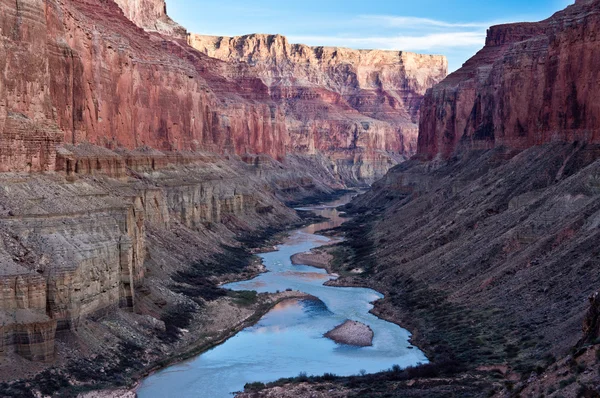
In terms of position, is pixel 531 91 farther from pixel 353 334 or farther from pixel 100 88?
pixel 100 88

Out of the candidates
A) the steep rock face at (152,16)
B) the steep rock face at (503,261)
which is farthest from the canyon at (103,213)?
the steep rock face at (152,16)

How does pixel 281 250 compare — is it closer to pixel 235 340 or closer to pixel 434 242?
pixel 434 242

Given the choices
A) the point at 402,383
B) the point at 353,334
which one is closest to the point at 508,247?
the point at 353,334

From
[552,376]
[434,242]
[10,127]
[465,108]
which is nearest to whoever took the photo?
[552,376]

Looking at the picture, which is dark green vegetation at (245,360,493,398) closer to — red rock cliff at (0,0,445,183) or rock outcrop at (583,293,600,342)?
rock outcrop at (583,293,600,342)

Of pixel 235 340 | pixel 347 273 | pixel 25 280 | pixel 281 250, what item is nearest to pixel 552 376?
pixel 25 280

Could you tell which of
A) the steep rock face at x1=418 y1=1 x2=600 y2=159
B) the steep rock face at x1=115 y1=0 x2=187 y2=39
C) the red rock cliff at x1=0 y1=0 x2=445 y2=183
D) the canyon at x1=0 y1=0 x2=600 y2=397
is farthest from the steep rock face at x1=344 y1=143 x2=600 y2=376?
the steep rock face at x1=115 y1=0 x2=187 y2=39

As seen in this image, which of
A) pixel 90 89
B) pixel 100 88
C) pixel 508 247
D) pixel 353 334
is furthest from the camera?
pixel 100 88
